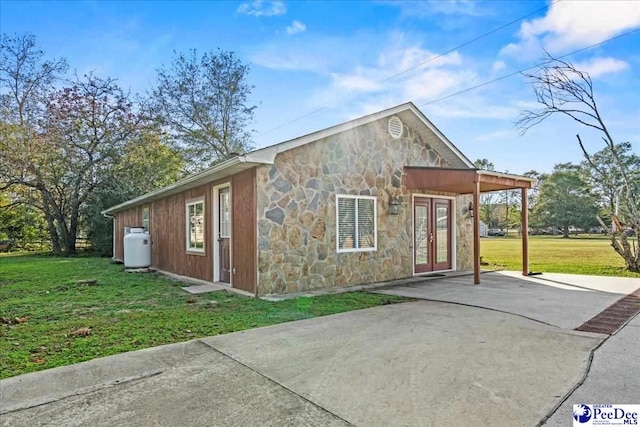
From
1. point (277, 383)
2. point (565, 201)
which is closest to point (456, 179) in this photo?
point (277, 383)

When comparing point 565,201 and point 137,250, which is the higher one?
point 565,201

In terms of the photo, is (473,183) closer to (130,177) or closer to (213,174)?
(213,174)

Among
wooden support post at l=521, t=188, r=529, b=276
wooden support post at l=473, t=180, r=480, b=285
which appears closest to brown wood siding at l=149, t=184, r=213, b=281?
wooden support post at l=473, t=180, r=480, b=285

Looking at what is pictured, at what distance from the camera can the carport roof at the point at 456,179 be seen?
9466 mm

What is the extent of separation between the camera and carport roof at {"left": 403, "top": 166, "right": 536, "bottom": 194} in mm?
9466

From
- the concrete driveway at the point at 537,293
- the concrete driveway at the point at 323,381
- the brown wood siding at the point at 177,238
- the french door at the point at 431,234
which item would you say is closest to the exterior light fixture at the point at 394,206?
the french door at the point at 431,234

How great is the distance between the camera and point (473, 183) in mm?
9578

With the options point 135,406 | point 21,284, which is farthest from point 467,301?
point 21,284

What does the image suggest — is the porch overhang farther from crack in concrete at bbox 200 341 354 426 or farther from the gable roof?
crack in concrete at bbox 200 341 354 426

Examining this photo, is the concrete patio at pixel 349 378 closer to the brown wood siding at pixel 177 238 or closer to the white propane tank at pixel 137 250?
the brown wood siding at pixel 177 238

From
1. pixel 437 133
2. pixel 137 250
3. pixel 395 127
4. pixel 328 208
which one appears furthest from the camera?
pixel 137 250

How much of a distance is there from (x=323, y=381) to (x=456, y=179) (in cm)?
735

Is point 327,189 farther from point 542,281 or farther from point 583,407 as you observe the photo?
point 583,407

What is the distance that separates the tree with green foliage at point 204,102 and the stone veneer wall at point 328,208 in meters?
17.9
